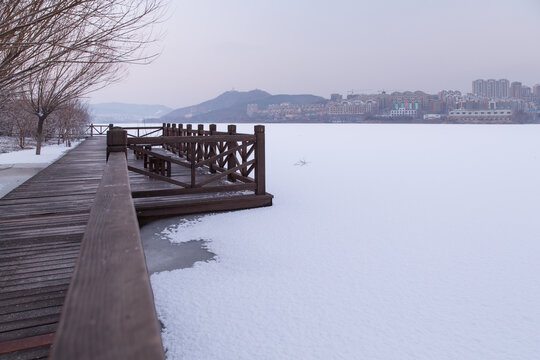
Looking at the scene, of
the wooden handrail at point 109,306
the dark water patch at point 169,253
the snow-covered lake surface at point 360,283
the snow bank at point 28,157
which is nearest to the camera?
the wooden handrail at point 109,306

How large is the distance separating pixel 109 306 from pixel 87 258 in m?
0.32

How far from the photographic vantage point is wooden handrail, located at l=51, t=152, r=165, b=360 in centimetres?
69

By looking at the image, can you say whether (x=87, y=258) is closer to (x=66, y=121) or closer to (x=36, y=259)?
(x=36, y=259)

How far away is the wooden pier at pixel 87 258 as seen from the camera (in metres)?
0.75

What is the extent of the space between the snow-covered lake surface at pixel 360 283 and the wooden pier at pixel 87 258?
0.87m

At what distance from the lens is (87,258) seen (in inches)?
42.5

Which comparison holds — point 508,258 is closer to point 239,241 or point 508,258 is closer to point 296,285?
point 296,285

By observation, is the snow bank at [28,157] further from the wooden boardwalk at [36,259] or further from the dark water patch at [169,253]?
the dark water patch at [169,253]

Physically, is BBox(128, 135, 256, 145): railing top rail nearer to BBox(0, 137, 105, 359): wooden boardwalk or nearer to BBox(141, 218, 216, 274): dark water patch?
BBox(0, 137, 105, 359): wooden boardwalk

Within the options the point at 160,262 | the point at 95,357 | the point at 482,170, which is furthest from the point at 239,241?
the point at 482,170

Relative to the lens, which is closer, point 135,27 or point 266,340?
point 266,340

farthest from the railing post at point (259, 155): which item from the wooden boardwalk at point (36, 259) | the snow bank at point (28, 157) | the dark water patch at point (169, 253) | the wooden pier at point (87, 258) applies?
the snow bank at point (28, 157)

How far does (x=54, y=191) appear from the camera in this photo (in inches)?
267

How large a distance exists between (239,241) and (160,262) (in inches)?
50.2
